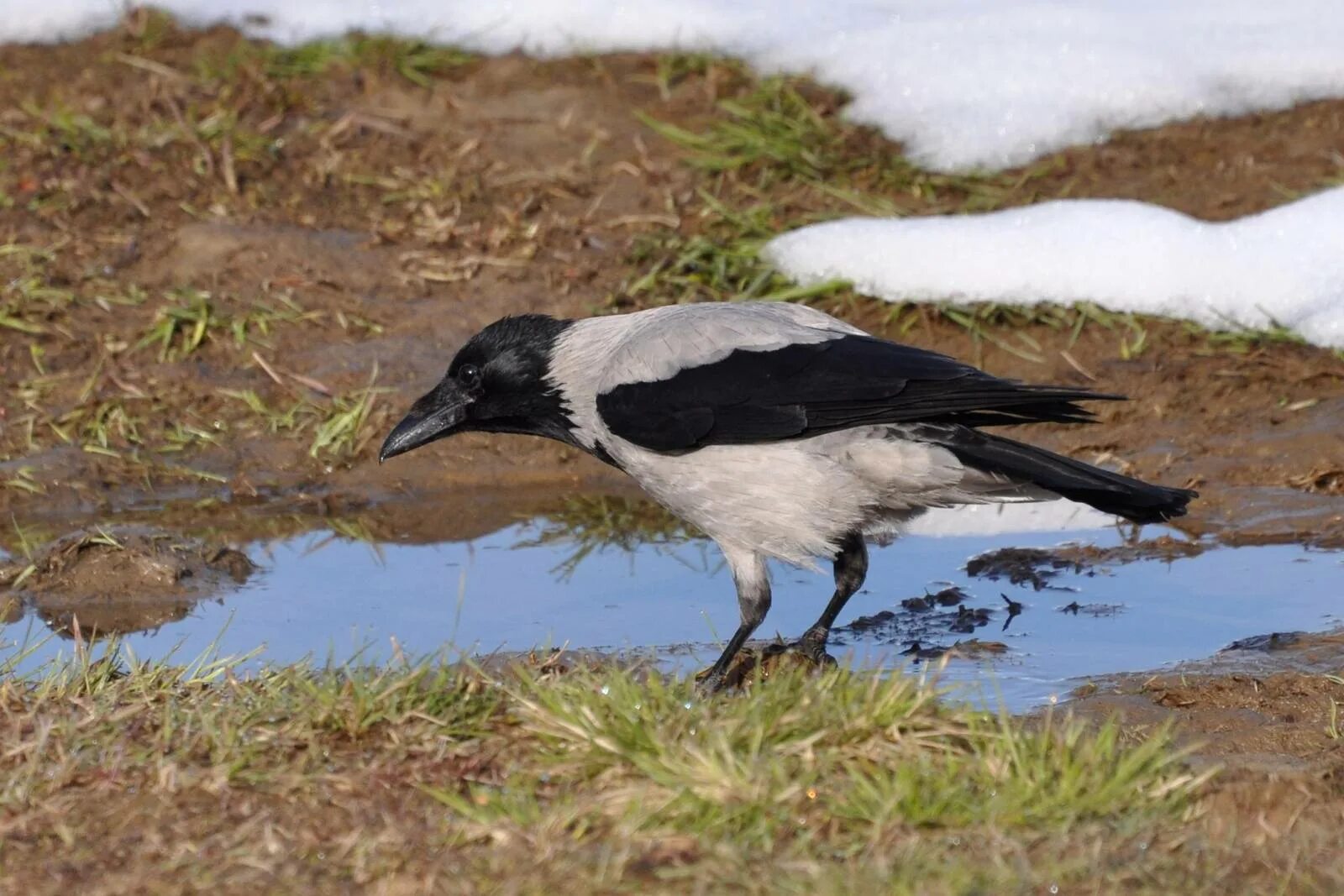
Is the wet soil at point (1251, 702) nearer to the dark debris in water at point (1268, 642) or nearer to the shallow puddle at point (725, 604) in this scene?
the dark debris in water at point (1268, 642)

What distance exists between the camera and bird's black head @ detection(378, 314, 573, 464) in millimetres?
5930

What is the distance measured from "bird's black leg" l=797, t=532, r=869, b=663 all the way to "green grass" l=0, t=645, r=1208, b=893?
46.7 inches

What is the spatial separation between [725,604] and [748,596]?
69 centimetres

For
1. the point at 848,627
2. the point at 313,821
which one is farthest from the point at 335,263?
the point at 313,821

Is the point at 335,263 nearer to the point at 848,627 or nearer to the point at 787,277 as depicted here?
the point at 787,277

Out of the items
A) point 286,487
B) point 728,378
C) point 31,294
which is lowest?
point 286,487

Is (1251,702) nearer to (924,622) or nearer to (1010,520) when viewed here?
(924,622)

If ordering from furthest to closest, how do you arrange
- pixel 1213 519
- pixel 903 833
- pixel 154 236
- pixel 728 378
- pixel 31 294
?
1. pixel 154 236
2. pixel 31 294
3. pixel 1213 519
4. pixel 728 378
5. pixel 903 833

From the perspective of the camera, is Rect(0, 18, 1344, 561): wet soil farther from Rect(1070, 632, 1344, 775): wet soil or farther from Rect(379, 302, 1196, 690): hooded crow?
Rect(379, 302, 1196, 690): hooded crow

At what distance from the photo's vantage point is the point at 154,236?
8.69 meters

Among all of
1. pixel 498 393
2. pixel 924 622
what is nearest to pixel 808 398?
pixel 924 622

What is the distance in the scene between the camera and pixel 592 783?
3920 millimetres

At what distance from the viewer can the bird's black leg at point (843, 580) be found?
5.60 metres

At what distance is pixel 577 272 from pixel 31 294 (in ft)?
8.10
